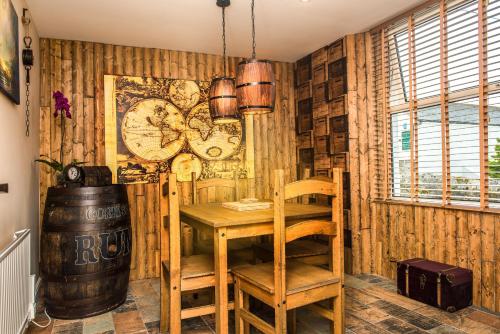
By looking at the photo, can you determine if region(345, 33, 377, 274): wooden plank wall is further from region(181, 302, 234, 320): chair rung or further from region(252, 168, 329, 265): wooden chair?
region(181, 302, 234, 320): chair rung

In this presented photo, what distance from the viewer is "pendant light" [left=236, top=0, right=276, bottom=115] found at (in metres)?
2.32

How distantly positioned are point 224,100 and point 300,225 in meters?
A: 1.10

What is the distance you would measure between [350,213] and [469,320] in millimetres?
1402

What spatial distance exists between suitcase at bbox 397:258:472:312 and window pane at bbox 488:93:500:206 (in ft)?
2.02

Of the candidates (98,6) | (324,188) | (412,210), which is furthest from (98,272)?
(412,210)

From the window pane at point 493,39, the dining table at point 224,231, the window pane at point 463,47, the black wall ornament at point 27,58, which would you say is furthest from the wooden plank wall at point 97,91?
the window pane at point 493,39

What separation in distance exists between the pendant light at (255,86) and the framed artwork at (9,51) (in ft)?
4.56

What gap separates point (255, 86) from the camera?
2.32 m

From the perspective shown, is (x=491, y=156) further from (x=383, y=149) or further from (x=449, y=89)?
(x=383, y=149)

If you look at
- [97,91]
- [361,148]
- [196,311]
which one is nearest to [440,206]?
[361,148]

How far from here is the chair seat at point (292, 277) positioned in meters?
1.96

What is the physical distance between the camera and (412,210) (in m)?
3.25

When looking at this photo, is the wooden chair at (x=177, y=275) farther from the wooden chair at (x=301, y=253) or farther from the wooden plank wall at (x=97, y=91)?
the wooden plank wall at (x=97, y=91)

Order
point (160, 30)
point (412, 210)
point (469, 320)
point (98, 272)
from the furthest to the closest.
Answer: point (160, 30)
point (412, 210)
point (98, 272)
point (469, 320)
